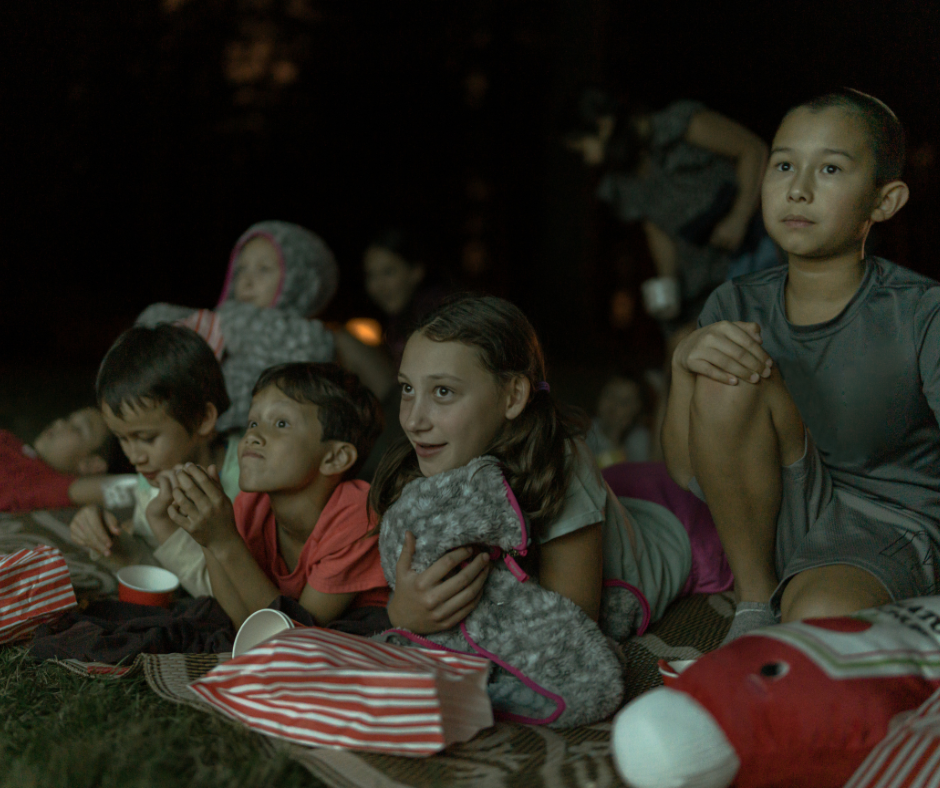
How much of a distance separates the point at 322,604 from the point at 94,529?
21.4 inches

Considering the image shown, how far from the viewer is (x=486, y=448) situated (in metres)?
1.34

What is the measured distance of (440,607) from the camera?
123 centimetres

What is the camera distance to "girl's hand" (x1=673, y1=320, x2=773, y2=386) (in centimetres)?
128

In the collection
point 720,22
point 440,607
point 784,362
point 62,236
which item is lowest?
point 440,607

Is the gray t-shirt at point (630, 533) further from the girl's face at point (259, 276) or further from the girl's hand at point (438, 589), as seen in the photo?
the girl's face at point (259, 276)

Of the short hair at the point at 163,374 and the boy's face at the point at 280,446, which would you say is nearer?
the boy's face at the point at 280,446

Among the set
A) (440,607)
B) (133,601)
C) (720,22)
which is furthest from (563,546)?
(720,22)

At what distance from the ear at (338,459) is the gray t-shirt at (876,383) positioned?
2.66 feet

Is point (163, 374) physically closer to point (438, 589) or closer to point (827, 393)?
point (438, 589)

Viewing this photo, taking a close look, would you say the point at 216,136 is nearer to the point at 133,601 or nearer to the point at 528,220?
the point at 528,220

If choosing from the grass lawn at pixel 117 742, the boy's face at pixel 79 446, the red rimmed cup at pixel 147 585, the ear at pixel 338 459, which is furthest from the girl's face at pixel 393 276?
the grass lawn at pixel 117 742

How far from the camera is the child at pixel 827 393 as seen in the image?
1.30m

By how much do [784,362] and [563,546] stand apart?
54 centimetres

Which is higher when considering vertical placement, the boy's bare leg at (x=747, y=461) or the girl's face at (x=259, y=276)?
the girl's face at (x=259, y=276)
